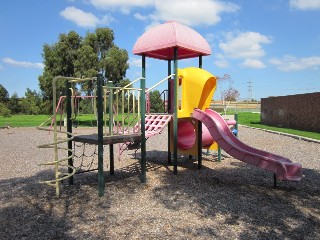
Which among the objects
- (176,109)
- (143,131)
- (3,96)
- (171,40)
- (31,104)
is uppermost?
(3,96)

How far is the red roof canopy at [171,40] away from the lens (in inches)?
281

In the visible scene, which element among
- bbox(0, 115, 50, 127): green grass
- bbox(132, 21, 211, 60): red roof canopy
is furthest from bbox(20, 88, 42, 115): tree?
bbox(132, 21, 211, 60): red roof canopy

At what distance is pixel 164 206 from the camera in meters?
4.90

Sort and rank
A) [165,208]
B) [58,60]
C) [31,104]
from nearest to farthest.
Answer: [165,208] < [58,60] < [31,104]

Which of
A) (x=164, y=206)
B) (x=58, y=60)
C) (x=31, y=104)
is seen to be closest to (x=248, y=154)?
(x=164, y=206)

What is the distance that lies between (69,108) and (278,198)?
4.34 m

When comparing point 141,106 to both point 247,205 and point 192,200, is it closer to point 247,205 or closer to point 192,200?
point 192,200

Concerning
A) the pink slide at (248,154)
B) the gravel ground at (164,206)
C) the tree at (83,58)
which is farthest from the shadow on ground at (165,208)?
the tree at (83,58)

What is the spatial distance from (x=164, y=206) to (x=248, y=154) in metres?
2.19

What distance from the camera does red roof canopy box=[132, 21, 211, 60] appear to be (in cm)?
714

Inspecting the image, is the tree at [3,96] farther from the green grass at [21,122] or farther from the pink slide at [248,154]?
the pink slide at [248,154]

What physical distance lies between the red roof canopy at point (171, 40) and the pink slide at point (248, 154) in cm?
166

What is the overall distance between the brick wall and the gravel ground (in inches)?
465

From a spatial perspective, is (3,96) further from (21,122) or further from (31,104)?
(21,122)
